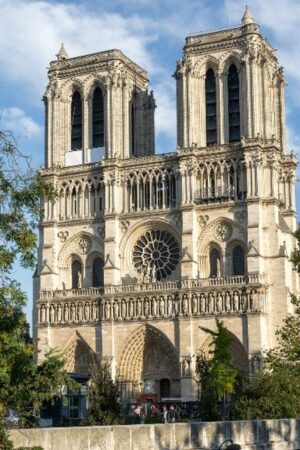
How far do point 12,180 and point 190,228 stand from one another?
37.5 meters

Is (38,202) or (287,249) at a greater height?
(287,249)

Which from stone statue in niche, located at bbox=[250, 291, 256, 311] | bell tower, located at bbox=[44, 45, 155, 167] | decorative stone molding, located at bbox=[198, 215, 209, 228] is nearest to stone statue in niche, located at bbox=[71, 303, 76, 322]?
decorative stone molding, located at bbox=[198, 215, 209, 228]

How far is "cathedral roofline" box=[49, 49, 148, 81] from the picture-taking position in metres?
63.0

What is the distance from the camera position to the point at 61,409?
4216 cm

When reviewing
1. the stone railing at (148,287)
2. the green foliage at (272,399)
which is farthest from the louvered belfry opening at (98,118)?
the green foliage at (272,399)

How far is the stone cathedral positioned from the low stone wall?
31234mm

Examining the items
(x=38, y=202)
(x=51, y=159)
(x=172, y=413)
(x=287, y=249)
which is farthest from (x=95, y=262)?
(x=38, y=202)

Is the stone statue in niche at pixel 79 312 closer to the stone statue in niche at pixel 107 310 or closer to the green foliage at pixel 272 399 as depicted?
the stone statue in niche at pixel 107 310

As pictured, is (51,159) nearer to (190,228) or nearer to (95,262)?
(95,262)

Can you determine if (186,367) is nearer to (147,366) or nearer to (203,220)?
Answer: (147,366)

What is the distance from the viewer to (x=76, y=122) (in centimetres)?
6450

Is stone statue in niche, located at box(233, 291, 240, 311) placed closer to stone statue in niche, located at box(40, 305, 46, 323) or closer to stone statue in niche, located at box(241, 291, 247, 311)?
stone statue in niche, located at box(241, 291, 247, 311)

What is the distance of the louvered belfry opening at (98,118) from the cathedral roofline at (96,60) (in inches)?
78.7

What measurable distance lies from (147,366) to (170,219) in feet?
30.3
